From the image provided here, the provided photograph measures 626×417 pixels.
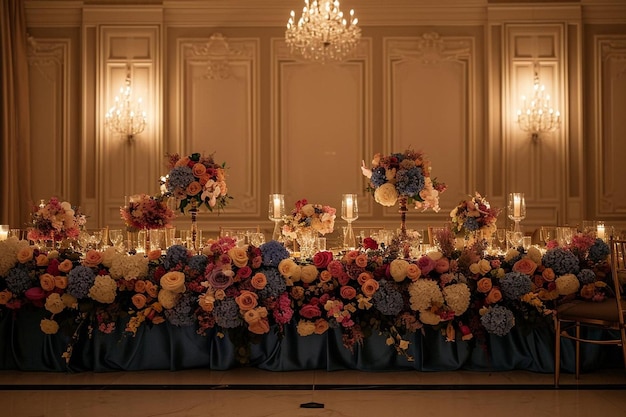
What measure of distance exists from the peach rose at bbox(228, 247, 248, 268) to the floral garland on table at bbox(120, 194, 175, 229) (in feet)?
2.65

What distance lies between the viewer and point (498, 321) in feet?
14.0

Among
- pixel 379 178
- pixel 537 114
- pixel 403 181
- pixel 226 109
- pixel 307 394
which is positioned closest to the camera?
pixel 307 394

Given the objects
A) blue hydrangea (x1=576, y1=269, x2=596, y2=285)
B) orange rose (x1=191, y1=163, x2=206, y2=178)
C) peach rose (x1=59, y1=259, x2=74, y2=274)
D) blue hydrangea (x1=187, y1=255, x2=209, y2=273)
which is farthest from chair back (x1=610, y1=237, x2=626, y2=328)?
peach rose (x1=59, y1=259, x2=74, y2=274)

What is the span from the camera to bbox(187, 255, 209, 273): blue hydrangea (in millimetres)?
4422

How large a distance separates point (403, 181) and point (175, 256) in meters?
1.48

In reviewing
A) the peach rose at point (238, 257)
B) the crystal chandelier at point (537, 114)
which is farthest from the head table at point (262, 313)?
the crystal chandelier at point (537, 114)

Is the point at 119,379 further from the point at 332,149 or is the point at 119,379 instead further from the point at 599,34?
the point at 599,34

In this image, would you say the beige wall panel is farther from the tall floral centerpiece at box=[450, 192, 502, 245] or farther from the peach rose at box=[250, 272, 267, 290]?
the peach rose at box=[250, 272, 267, 290]

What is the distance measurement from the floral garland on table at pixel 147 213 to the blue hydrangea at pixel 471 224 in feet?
6.20

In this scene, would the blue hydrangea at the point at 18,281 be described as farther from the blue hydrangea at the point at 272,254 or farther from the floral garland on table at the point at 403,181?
the floral garland on table at the point at 403,181

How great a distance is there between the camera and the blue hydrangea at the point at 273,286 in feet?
14.1

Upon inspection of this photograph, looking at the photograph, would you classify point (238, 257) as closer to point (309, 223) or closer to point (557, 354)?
point (309, 223)

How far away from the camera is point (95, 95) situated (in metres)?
8.74

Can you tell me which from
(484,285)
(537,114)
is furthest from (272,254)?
(537,114)
